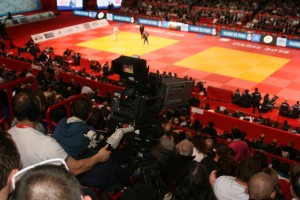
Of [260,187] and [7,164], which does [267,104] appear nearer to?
[260,187]

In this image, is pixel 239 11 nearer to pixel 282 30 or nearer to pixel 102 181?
pixel 282 30

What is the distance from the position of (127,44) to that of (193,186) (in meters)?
30.6

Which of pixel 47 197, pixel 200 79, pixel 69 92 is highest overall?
pixel 47 197

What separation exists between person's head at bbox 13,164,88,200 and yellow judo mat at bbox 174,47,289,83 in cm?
2493

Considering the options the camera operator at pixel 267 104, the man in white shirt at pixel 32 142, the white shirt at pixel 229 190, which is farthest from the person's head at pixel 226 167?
the camera operator at pixel 267 104

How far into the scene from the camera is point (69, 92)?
16000 mm

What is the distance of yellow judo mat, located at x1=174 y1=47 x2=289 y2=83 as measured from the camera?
27.5m

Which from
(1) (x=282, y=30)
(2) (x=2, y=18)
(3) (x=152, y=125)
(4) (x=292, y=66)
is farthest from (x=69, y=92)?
(2) (x=2, y=18)

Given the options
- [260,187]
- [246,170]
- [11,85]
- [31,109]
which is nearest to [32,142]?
[31,109]

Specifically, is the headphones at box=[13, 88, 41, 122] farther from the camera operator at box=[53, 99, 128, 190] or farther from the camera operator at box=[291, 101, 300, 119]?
the camera operator at box=[291, 101, 300, 119]

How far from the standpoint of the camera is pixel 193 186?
4.79m

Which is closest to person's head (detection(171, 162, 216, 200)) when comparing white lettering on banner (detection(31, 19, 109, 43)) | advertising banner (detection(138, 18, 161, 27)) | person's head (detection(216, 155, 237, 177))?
person's head (detection(216, 155, 237, 177))

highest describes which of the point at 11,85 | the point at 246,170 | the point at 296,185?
the point at 11,85

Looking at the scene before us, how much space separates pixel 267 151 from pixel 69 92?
8637mm
